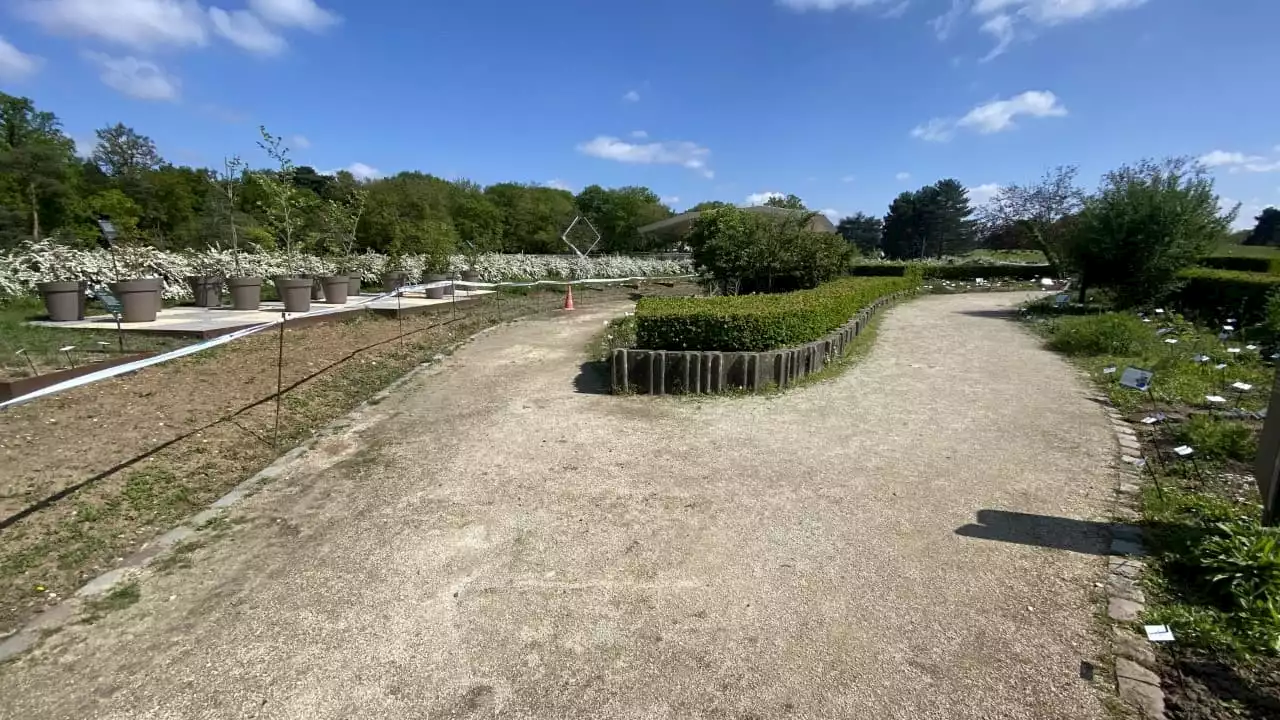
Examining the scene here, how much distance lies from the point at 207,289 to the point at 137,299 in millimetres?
2820

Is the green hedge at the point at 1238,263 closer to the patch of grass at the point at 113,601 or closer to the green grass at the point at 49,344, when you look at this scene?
the patch of grass at the point at 113,601

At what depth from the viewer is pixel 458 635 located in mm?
2395

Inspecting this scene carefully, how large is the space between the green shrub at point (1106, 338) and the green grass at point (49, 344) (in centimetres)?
1257

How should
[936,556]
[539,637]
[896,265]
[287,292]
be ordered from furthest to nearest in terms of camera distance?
[896,265] < [287,292] < [936,556] < [539,637]

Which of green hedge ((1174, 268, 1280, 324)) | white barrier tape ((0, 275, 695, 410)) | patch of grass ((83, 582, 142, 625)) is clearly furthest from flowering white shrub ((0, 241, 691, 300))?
green hedge ((1174, 268, 1280, 324))

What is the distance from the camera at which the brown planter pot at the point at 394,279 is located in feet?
53.8

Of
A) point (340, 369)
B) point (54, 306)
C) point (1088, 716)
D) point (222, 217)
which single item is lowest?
point (1088, 716)

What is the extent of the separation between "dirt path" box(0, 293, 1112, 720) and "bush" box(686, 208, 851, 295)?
26.0 ft

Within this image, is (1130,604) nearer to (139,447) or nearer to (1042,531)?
(1042,531)

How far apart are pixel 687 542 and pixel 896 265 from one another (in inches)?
1038

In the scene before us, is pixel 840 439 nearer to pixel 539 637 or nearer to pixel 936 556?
pixel 936 556

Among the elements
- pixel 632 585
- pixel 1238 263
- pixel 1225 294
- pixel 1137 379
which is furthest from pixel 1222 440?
pixel 1238 263

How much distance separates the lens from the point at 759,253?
12.5m

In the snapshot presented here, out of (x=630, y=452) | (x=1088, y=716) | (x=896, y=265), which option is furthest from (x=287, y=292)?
(x=896, y=265)
